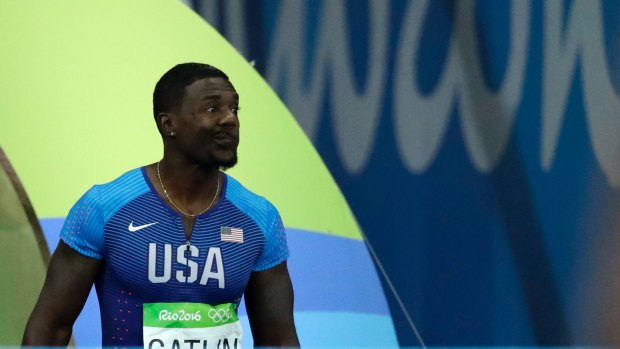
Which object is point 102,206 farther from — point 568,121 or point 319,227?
point 568,121

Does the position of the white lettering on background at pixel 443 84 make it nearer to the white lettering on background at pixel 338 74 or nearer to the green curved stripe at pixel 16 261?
the white lettering on background at pixel 338 74

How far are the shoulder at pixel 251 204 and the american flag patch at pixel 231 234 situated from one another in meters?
0.07

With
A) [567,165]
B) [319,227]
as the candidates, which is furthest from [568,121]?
[319,227]

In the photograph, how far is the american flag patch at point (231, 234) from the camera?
3016mm

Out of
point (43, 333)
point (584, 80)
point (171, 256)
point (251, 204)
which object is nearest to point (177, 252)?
point (171, 256)

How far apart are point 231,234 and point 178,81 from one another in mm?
409

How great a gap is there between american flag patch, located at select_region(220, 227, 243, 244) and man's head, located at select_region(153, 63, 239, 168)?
0.16m

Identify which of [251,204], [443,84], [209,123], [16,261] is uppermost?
[209,123]

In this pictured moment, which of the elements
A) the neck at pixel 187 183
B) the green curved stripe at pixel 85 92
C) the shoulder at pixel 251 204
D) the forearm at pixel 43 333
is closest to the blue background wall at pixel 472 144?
the green curved stripe at pixel 85 92

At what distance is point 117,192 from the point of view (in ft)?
9.87

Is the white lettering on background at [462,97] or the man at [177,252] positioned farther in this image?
the white lettering on background at [462,97]

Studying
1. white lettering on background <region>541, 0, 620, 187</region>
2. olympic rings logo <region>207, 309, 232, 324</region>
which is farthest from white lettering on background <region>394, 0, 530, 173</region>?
olympic rings logo <region>207, 309, 232, 324</region>

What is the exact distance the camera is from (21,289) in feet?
13.3

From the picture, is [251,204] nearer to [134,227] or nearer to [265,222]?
[265,222]
